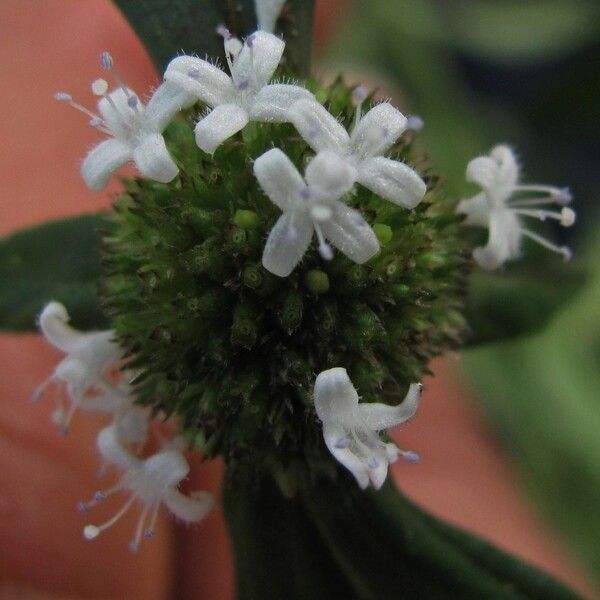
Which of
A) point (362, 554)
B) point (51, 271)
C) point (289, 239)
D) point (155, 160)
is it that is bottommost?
point (362, 554)

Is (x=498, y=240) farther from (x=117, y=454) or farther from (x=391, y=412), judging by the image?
(x=117, y=454)

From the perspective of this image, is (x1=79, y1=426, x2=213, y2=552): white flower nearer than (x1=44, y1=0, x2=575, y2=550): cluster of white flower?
No

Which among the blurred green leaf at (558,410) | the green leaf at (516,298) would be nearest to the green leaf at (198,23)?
the green leaf at (516,298)

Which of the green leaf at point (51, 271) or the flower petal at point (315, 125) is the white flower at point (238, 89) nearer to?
the flower petal at point (315, 125)

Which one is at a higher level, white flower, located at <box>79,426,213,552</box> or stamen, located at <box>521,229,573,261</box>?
stamen, located at <box>521,229,573,261</box>

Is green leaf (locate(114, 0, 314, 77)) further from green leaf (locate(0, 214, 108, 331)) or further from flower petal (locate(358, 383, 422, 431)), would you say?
flower petal (locate(358, 383, 422, 431))

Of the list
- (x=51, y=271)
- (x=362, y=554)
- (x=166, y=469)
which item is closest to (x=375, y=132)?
(x=166, y=469)

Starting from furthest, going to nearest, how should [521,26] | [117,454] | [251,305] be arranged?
[521,26] → [117,454] → [251,305]

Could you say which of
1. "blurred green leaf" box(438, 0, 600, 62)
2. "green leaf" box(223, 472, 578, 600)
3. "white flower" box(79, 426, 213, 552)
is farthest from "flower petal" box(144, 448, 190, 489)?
"blurred green leaf" box(438, 0, 600, 62)
